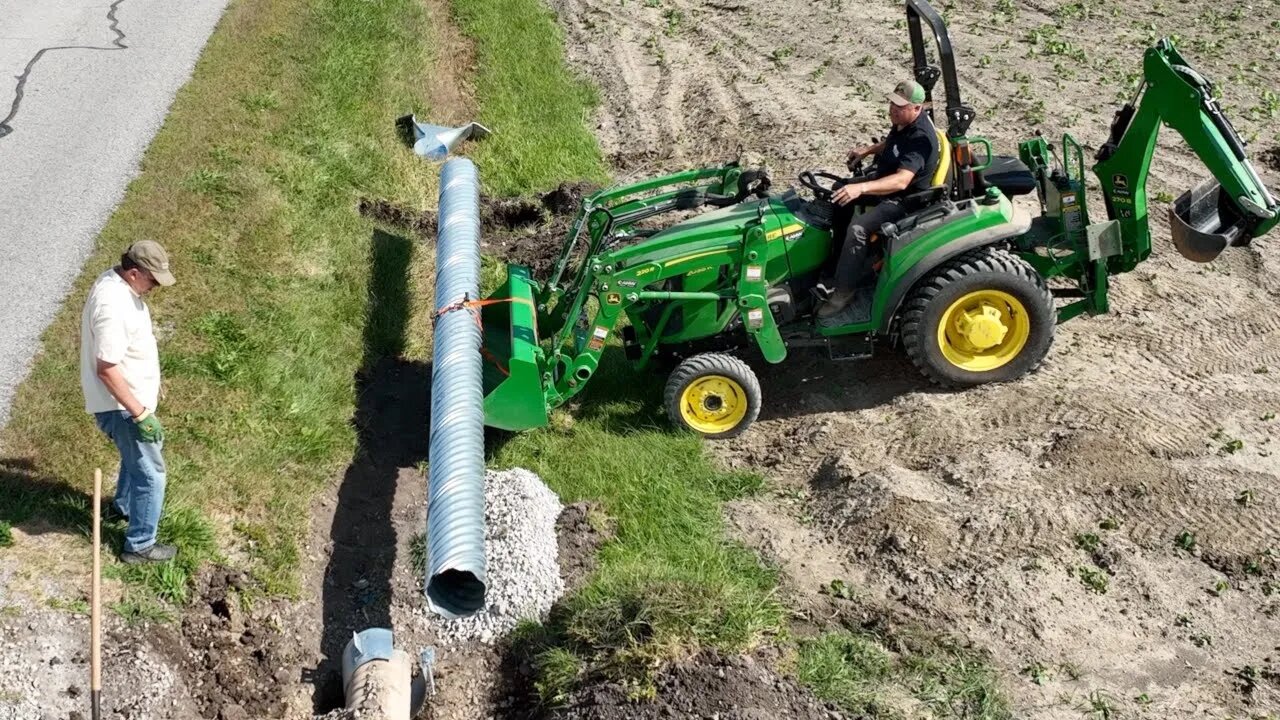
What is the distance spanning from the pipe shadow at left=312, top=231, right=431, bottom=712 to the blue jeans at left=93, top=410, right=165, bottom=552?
1.11 meters

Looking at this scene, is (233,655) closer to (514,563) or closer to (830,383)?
(514,563)

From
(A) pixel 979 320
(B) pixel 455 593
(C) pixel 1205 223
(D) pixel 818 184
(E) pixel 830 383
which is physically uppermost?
(C) pixel 1205 223

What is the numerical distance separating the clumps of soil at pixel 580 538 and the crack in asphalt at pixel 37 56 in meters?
7.23

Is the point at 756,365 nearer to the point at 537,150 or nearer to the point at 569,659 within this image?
the point at 569,659

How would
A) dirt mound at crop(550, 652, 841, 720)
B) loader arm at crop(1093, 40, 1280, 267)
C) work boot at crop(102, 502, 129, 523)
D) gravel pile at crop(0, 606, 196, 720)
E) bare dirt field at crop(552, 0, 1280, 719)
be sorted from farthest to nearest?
loader arm at crop(1093, 40, 1280, 267)
work boot at crop(102, 502, 129, 523)
bare dirt field at crop(552, 0, 1280, 719)
dirt mound at crop(550, 652, 841, 720)
gravel pile at crop(0, 606, 196, 720)

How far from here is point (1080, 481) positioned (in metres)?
7.66

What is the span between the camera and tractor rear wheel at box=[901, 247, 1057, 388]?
329 inches

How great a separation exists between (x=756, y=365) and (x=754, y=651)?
125 inches

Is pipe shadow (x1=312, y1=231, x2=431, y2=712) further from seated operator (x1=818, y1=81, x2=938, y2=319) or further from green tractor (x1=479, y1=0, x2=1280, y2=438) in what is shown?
seated operator (x1=818, y1=81, x2=938, y2=319)

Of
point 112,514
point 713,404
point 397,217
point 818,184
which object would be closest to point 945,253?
point 818,184

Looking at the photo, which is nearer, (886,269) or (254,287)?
(886,269)

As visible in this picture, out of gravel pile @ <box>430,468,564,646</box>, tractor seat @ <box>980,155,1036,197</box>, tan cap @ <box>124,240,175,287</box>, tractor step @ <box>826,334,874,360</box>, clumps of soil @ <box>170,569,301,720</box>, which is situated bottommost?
clumps of soil @ <box>170,569,301,720</box>

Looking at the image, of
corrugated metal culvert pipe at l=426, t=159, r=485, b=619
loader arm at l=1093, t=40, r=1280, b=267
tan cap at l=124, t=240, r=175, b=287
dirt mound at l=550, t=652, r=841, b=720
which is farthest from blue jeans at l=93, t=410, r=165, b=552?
loader arm at l=1093, t=40, r=1280, b=267

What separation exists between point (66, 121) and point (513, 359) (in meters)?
6.50
